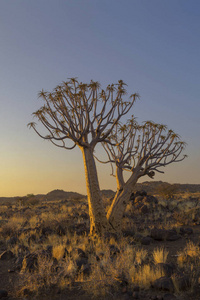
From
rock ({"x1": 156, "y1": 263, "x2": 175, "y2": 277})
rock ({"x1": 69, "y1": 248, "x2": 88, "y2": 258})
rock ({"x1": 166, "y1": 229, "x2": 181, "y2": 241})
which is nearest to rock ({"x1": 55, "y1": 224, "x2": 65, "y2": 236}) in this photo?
rock ({"x1": 69, "y1": 248, "x2": 88, "y2": 258})

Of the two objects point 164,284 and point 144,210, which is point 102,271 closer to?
point 164,284

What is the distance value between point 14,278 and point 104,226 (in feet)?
15.0

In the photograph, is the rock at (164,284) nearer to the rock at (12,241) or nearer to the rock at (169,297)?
the rock at (169,297)

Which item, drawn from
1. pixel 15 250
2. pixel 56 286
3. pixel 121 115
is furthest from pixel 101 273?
pixel 121 115

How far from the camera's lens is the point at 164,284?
17.6 ft

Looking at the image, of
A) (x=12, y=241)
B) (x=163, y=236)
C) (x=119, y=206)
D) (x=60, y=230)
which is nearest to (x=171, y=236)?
(x=163, y=236)

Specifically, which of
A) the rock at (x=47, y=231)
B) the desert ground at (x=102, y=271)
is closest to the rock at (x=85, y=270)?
the desert ground at (x=102, y=271)

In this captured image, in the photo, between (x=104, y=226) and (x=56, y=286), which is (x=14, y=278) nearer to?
(x=56, y=286)

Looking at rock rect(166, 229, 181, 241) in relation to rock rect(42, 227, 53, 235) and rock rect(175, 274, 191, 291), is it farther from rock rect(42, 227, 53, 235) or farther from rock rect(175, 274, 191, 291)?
rock rect(175, 274, 191, 291)

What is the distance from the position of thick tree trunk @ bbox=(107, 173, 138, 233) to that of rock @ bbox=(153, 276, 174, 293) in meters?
5.93

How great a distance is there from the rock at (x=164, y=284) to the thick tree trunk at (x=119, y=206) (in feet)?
19.5

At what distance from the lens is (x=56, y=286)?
601cm

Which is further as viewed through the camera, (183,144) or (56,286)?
(183,144)

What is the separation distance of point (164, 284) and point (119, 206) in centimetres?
629
